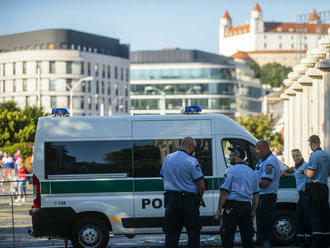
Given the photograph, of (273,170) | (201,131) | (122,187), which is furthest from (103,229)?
(273,170)

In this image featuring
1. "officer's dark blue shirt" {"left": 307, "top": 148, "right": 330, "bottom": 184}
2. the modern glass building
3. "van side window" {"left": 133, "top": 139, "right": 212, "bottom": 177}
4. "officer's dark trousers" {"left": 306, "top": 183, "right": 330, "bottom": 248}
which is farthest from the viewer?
the modern glass building

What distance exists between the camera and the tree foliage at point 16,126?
66.2 meters

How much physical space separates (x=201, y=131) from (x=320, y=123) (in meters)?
8.54

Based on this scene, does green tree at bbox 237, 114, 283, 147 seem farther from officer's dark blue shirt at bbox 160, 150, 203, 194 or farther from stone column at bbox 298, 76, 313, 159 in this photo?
officer's dark blue shirt at bbox 160, 150, 203, 194

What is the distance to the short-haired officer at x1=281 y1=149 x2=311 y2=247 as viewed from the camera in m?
13.7

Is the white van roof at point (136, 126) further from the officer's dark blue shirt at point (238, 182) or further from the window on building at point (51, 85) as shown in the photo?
the window on building at point (51, 85)

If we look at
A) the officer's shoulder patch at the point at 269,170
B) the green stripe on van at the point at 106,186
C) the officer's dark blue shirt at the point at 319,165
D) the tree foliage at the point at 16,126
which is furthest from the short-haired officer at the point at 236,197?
the tree foliage at the point at 16,126

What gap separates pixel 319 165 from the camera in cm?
1323

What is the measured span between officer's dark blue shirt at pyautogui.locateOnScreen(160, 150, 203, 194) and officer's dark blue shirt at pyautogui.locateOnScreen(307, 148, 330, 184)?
8.29 feet

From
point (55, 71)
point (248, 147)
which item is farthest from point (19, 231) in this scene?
point (55, 71)

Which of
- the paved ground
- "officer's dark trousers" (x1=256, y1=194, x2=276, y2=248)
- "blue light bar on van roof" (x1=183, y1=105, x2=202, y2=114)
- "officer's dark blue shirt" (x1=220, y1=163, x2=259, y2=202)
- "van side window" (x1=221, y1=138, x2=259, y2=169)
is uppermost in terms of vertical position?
"blue light bar on van roof" (x1=183, y1=105, x2=202, y2=114)

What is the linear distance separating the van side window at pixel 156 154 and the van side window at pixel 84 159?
0.50 feet

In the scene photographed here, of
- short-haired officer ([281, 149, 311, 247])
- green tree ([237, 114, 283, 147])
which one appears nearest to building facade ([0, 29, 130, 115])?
green tree ([237, 114, 283, 147])

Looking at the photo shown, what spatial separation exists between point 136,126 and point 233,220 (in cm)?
374
